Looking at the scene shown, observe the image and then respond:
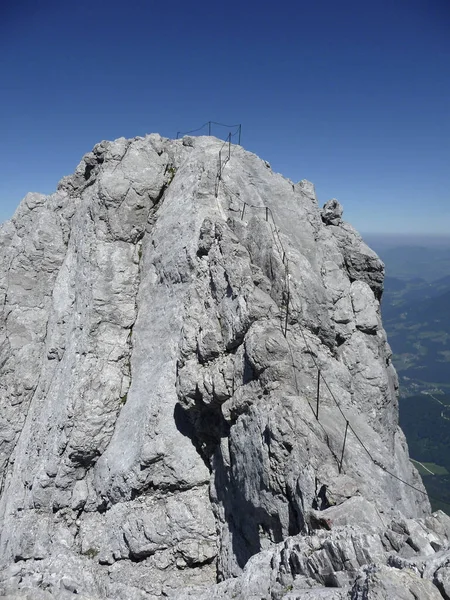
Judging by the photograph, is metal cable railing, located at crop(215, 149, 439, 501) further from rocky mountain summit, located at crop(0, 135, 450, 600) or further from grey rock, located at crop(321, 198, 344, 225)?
grey rock, located at crop(321, 198, 344, 225)

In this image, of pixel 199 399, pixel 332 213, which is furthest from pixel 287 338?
pixel 332 213

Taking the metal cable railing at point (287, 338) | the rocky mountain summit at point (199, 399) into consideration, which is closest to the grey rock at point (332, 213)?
the rocky mountain summit at point (199, 399)

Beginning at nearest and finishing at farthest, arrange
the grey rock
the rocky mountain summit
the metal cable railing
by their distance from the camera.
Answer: the rocky mountain summit → the metal cable railing → the grey rock

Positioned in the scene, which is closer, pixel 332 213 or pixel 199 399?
pixel 199 399

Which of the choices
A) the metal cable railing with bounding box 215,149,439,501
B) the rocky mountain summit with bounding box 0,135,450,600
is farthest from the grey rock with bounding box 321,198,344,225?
the metal cable railing with bounding box 215,149,439,501

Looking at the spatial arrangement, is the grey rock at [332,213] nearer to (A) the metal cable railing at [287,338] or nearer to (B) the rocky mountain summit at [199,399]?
(B) the rocky mountain summit at [199,399]

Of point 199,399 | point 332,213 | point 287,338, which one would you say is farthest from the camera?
point 332,213

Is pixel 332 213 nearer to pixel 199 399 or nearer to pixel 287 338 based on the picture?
pixel 287 338

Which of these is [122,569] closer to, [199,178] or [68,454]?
[68,454]
